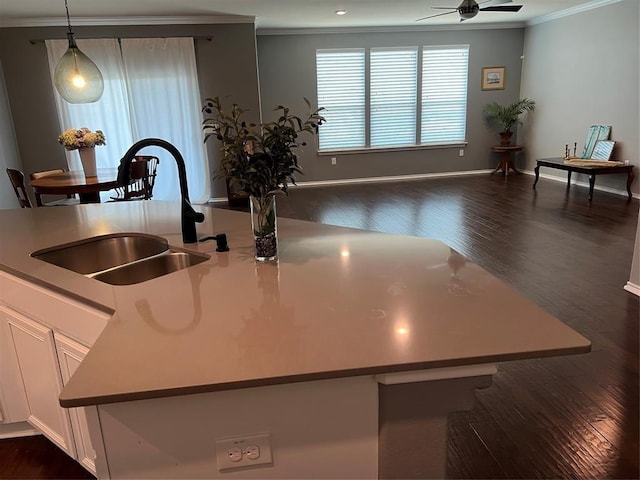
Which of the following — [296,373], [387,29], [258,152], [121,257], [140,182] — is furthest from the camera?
[387,29]

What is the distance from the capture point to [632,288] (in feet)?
11.0

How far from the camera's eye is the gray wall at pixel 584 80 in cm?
632

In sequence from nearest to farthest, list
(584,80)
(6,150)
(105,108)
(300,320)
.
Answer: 1. (300,320)
2. (6,150)
3. (105,108)
4. (584,80)

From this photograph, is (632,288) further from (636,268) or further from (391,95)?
(391,95)

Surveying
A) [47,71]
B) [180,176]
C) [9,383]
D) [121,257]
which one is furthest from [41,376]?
Result: [47,71]

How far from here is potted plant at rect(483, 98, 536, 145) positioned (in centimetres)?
830

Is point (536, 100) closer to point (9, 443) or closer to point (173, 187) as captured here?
point (173, 187)

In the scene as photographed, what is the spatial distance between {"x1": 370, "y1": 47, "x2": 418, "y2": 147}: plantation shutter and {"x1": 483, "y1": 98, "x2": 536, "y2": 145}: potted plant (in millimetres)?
1411

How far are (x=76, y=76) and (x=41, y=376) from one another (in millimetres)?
2789

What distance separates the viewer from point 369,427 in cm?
110

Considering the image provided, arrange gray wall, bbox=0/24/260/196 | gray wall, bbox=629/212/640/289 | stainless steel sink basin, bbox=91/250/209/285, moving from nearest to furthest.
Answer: stainless steel sink basin, bbox=91/250/209/285 < gray wall, bbox=629/212/640/289 < gray wall, bbox=0/24/260/196

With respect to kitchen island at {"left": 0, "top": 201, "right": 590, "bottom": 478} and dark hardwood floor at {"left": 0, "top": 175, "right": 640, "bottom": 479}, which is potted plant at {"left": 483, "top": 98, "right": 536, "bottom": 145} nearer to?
dark hardwood floor at {"left": 0, "top": 175, "right": 640, "bottom": 479}

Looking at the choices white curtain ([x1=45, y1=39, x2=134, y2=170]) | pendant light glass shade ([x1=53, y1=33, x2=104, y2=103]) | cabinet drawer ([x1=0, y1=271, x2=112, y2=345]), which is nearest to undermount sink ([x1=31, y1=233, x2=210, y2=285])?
cabinet drawer ([x1=0, y1=271, x2=112, y2=345])

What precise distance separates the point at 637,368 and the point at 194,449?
92.8 inches
